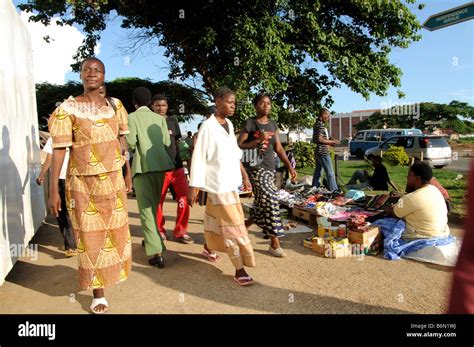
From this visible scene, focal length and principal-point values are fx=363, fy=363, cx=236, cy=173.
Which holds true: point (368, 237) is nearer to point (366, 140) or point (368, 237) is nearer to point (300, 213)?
point (300, 213)

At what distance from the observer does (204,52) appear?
37.7ft

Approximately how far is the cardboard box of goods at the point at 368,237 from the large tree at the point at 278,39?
557 cm

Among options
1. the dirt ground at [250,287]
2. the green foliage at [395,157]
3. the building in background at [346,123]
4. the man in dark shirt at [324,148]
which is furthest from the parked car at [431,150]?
the building in background at [346,123]

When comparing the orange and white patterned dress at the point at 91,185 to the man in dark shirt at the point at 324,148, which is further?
the man in dark shirt at the point at 324,148

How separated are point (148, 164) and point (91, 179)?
1.21 meters

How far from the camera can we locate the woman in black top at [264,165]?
164 inches

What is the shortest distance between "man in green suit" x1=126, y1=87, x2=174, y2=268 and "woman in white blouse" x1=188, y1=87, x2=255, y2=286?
2.73ft

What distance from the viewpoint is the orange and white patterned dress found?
2988mm

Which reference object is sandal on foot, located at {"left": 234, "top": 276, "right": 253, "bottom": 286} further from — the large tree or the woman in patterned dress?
the large tree

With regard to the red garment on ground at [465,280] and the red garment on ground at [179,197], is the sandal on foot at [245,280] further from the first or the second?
the red garment on ground at [465,280]

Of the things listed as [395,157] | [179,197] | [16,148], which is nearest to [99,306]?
[179,197]

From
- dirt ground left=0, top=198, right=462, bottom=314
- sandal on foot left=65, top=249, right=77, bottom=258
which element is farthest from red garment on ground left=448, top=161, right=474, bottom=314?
sandal on foot left=65, top=249, right=77, bottom=258

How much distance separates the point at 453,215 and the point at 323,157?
255 cm

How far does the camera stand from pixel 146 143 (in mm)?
4242
